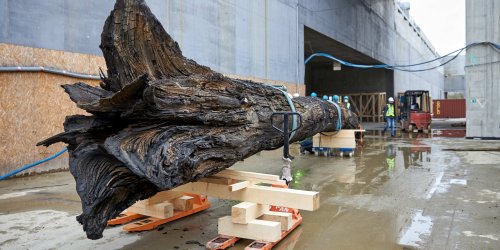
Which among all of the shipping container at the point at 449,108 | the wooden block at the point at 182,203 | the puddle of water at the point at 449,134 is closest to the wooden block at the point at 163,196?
the wooden block at the point at 182,203

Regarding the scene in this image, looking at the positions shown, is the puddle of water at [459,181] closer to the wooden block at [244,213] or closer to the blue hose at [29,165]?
the wooden block at [244,213]

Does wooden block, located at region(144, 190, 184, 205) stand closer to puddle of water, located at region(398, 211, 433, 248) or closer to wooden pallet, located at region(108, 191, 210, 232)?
wooden pallet, located at region(108, 191, 210, 232)

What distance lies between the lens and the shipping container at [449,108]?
4088 cm

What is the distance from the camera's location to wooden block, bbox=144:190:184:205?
416 centimetres

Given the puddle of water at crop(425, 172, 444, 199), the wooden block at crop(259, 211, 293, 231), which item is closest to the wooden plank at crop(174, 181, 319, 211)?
the wooden block at crop(259, 211, 293, 231)

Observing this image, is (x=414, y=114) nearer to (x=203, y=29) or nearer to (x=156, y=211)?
(x=203, y=29)

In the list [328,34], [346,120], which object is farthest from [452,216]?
[328,34]

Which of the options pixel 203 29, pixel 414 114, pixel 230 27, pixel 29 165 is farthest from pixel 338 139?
pixel 414 114

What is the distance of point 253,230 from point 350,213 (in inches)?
63.2

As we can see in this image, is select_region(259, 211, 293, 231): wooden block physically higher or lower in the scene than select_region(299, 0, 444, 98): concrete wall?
lower

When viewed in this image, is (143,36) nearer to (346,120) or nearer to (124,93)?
(124,93)

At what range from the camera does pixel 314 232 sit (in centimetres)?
398

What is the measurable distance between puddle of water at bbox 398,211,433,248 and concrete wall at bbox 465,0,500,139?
11327 mm

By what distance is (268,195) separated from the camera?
3.67 meters
